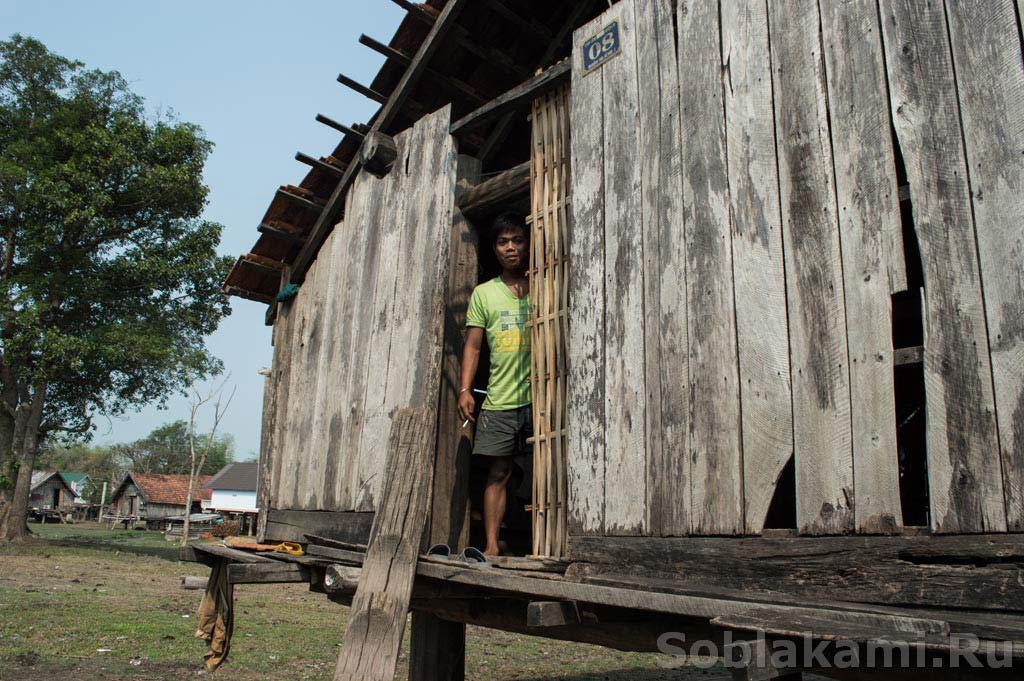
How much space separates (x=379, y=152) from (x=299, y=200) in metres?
1.22

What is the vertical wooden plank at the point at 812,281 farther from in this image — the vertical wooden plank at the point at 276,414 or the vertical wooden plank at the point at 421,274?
the vertical wooden plank at the point at 276,414

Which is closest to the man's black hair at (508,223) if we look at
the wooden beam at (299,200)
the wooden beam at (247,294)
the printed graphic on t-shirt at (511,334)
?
the printed graphic on t-shirt at (511,334)

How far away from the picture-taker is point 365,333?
6281 mm

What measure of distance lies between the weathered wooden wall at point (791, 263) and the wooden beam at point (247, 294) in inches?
177

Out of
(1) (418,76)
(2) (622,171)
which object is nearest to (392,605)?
(2) (622,171)

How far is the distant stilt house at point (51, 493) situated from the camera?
224ft

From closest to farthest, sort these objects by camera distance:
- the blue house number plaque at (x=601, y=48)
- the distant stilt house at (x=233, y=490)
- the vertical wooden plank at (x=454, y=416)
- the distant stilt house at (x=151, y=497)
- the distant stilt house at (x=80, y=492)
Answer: the blue house number plaque at (x=601, y=48) < the vertical wooden plank at (x=454, y=416) < the distant stilt house at (x=233, y=490) < the distant stilt house at (x=151, y=497) < the distant stilt house at (x=80, y=492)

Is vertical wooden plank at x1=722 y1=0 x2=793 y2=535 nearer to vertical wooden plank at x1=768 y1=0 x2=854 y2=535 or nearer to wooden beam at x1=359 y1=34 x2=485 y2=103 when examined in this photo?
vertical wooden plank at x1=768 y1=0 x2=854 y2=535

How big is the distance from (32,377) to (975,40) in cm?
2463

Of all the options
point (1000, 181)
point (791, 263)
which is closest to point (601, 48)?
point (791, 263)

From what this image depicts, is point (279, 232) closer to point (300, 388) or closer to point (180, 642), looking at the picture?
point (300, 388)

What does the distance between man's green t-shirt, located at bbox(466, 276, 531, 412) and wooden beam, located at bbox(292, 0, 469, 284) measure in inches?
77.6

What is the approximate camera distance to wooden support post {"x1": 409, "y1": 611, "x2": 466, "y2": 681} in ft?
21.4

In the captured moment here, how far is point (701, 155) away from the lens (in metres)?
3.84
